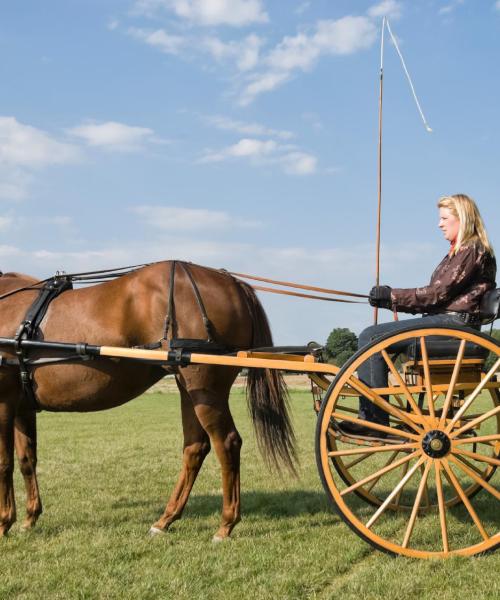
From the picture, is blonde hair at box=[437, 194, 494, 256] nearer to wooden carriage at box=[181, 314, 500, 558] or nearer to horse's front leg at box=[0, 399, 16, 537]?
wooden carriage at box=[181, 314, 500, 558]

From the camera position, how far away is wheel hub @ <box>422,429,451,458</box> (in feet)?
14.4

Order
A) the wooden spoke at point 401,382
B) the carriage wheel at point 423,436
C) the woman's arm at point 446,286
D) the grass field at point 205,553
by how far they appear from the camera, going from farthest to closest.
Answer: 1. the woman's arm at point 446,286
2. the wooden spoke at point 401,382
3. the carriage wheel at point 423,436
4. the grass field at point 205,553

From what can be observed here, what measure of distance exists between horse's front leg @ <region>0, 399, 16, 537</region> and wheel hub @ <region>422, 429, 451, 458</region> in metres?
3.53

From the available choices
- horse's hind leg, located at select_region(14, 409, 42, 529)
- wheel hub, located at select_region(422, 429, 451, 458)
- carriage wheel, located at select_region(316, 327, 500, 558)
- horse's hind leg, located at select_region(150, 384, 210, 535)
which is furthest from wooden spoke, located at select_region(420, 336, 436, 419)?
horse's hind leg, located at select_region(14, 409, 42, 529)

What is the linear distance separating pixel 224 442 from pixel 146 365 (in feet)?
3.14

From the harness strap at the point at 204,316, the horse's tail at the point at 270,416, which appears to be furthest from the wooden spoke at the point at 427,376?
the harness strap at the point at 204,316

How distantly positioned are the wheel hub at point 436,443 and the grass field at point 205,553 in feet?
2.44

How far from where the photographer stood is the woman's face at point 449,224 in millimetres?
4922

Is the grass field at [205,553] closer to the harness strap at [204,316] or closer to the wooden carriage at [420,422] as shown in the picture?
the wooden carriage at [420,422]

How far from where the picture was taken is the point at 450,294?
15.3ft

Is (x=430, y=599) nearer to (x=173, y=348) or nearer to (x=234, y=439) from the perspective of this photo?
(x=234, y=439)

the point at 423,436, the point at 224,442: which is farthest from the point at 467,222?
the point at 224,442

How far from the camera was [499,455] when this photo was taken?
17.1 ft

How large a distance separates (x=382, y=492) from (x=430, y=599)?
11.7 feet
